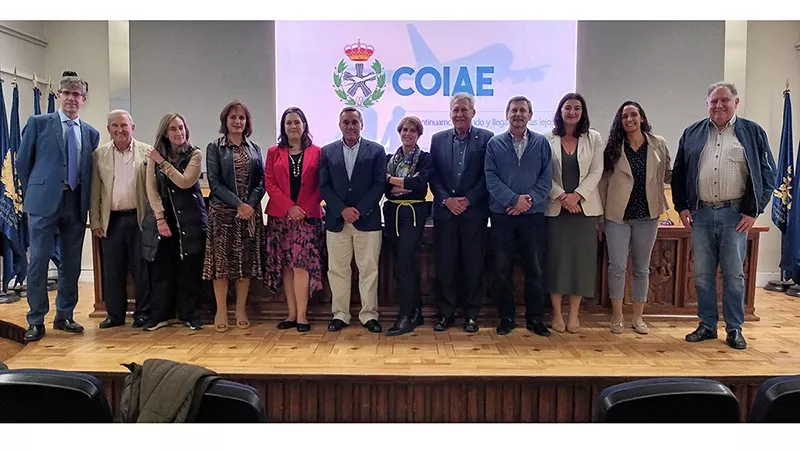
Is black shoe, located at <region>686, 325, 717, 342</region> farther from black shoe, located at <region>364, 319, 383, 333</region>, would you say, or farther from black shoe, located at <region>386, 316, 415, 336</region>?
black shoe, located at <region>364, 319, 383, 333</region>

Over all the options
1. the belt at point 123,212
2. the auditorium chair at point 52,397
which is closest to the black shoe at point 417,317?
the belt at point 123,212

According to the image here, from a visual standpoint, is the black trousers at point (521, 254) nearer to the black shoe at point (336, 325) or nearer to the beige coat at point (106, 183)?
the black shoe at point (336, 325)

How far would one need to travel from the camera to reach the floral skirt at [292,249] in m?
3.39

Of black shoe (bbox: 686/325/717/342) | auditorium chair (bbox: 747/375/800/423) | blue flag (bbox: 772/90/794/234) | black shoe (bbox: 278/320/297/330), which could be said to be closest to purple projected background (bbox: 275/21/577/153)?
blue flag (bbox: 772/90/794/234)

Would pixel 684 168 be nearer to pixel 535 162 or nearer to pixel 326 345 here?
pixel 535 162

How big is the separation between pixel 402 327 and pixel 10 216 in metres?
3.52

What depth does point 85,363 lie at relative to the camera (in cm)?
276

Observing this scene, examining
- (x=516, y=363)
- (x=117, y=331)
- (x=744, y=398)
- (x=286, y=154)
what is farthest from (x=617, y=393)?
Answer: (x=117, y=331)

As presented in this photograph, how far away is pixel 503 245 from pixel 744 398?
1.38 m

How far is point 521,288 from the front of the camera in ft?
12.5

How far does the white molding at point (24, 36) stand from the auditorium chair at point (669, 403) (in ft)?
19.4

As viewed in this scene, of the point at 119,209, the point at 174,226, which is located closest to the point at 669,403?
the point at 174,226

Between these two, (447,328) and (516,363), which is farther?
(447,328)

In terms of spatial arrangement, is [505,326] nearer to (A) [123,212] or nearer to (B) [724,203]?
(B) [724,203]
